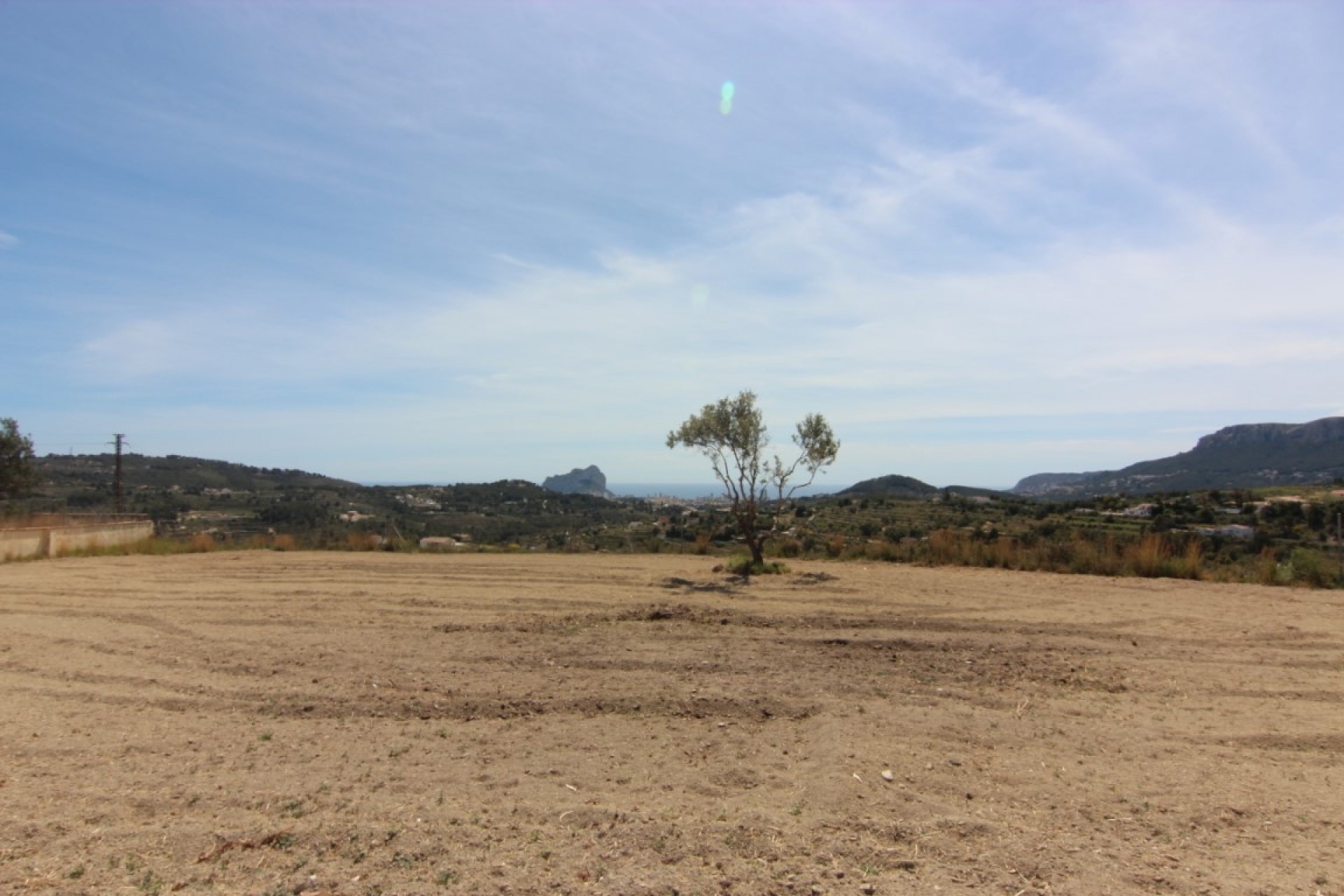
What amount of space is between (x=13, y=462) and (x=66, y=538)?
16.1 metres

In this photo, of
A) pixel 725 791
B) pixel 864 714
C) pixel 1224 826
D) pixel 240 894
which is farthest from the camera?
pixel 864 714

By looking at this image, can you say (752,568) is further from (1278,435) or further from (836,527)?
(1278,435)

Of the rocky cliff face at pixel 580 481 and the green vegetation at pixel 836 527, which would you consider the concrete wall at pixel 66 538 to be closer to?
the green vegetation at pixel 836 527

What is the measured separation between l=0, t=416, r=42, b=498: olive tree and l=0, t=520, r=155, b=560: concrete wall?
12251mm

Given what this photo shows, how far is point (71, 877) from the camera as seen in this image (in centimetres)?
385

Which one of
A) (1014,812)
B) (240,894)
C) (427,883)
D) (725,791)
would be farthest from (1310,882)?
(240,894)

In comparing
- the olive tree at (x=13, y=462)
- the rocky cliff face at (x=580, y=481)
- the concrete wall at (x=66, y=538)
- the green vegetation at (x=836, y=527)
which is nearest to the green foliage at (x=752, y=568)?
the green vegetation at (x=836, y=527)

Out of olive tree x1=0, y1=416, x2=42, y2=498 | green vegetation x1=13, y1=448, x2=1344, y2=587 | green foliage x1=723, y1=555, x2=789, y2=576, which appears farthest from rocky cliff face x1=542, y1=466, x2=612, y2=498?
green foliage x1=723, y1=555, x2=789, y2=576

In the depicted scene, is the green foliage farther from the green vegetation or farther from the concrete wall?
the concrete wall

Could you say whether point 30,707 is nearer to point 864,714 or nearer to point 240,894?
point 240,894

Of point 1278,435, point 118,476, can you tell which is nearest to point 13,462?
point 118,476

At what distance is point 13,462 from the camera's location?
34938 millimetres

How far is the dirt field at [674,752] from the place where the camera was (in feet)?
13.0

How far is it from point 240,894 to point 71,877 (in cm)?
93
